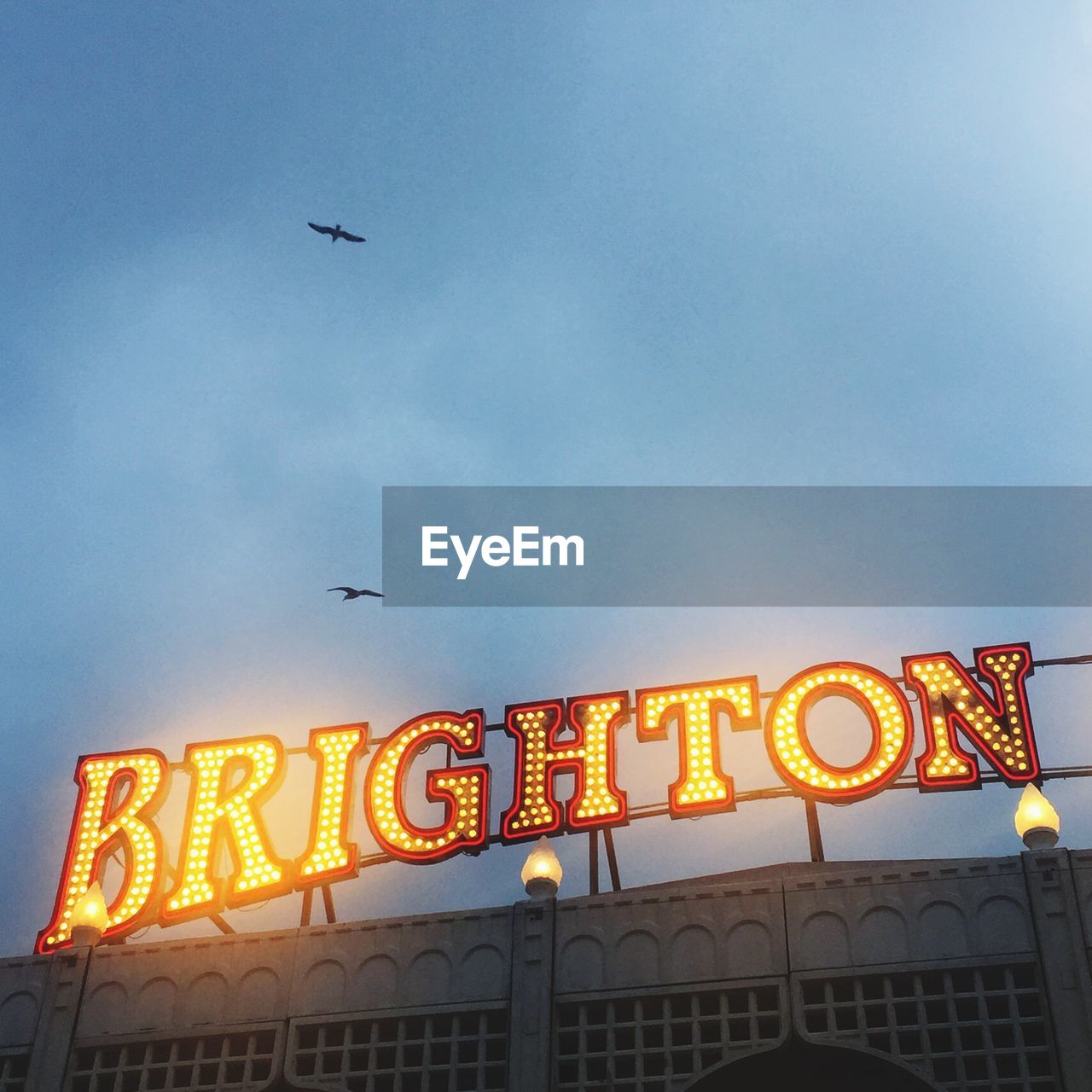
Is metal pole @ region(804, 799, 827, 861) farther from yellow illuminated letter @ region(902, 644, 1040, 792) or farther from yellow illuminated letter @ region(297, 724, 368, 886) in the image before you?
yellow illuminated letter @ region(297, 724, 368, 886)

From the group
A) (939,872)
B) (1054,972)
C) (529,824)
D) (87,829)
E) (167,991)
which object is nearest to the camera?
(1054,972)

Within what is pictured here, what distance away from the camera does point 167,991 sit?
28.7 m

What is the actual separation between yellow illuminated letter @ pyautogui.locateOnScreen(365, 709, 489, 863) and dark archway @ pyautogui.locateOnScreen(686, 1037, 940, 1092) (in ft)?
26.0

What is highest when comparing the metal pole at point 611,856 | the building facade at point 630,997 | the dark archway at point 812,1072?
the metal pole at point 611,856

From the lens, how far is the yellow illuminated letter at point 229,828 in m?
31.4

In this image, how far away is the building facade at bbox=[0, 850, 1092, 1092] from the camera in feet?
82.4

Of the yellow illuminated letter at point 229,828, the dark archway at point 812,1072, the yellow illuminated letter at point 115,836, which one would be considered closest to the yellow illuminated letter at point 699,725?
the dark archway at point 812,1072

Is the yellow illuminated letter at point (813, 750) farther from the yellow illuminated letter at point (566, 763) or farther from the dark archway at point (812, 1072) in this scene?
the dark archway at point (812, 1072)

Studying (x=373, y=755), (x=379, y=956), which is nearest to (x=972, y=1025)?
(x=379, y=956)

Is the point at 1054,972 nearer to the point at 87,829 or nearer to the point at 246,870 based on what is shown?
the point at 246,870

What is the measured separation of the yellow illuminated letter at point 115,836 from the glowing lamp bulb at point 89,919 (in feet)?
1.17

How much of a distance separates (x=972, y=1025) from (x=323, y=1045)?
1241cm

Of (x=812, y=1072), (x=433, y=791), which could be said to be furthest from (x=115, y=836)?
(x=812, y=1072)

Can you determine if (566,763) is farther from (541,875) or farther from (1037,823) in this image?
(1037,823)
